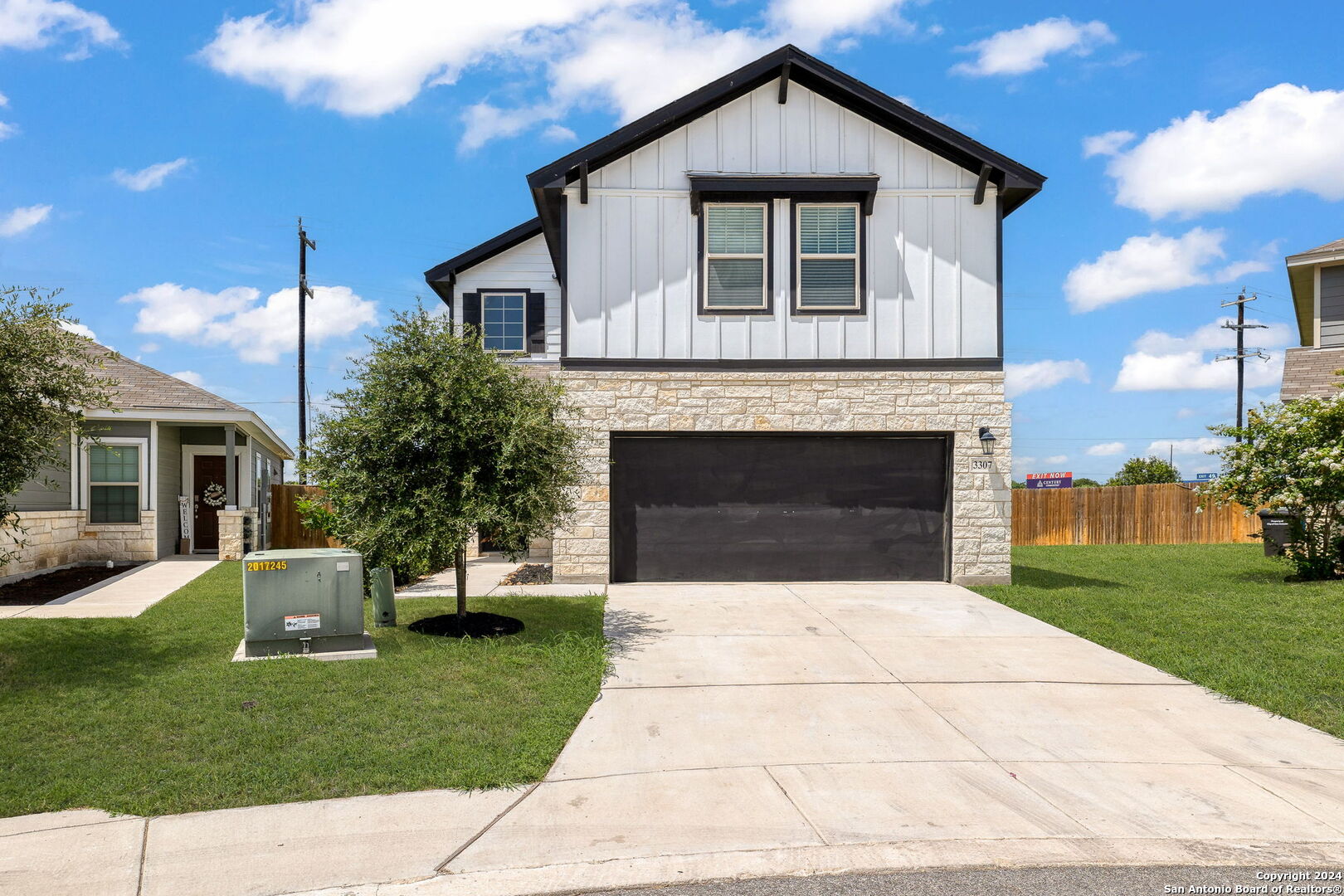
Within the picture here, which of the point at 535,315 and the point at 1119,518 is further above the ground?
the point at 535,315

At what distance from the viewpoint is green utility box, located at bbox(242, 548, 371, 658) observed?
8023mm

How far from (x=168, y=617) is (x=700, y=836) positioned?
8075 mm

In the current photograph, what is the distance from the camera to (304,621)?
8.11m

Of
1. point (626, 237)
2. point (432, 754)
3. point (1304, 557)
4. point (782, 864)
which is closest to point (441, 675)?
point (432, 754)

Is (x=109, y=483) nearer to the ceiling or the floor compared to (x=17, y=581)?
nearer to the ceiling

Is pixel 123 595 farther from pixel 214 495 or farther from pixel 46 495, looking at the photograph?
pixel 214 495

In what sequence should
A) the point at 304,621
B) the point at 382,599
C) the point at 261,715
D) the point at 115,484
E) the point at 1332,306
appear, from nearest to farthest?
1. the point at 261,715
2. the point at 304,621
3. the point at 382,599
4. the point at 115,484
5. the point at 1332,306

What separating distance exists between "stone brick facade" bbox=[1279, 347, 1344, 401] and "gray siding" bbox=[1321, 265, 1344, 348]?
0.32 meters

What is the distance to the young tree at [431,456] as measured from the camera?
8.73 metres

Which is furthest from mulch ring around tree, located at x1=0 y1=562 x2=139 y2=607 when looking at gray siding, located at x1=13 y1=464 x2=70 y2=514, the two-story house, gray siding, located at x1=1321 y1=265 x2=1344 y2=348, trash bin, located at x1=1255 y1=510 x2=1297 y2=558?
gray siding, located at x1=1321 y1=265 x2=1344 y2=348

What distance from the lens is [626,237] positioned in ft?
43.1

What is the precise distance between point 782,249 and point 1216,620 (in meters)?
7.42

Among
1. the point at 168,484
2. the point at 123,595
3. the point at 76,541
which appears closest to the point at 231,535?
the point at 168,484

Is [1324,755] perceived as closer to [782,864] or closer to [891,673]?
[891,673]
